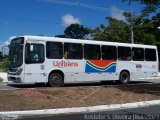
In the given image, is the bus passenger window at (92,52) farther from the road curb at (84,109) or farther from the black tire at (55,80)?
the road curb at (84,109)

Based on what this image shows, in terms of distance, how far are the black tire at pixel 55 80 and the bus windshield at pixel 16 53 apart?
6.57ft

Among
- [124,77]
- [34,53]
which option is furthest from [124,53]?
[34,53]

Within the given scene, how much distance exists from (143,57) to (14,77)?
10114 mm

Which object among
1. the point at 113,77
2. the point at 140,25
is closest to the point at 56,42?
the point at 113,77

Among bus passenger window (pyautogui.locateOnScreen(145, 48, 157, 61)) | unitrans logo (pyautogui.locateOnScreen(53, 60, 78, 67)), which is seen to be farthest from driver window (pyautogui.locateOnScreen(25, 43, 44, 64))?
bus passenger window (pyautogui.locateOnScreen(145, 48, 157, 61))

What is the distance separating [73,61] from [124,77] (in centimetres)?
482

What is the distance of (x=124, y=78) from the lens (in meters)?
26.2

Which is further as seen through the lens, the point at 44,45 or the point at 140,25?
the point at 140,25

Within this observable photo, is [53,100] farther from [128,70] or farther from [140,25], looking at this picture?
[140,25]

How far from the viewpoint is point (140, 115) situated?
40.1 feet

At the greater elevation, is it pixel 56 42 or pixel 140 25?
pixel 140 25

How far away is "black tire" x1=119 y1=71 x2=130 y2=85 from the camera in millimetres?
25928

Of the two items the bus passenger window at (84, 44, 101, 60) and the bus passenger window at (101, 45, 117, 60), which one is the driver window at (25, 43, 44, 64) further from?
the bus passenger window at (101, 45, 117, 60)

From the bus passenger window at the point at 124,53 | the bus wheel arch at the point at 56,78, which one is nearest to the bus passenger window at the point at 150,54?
the bus passenger window at the point at 124,53
